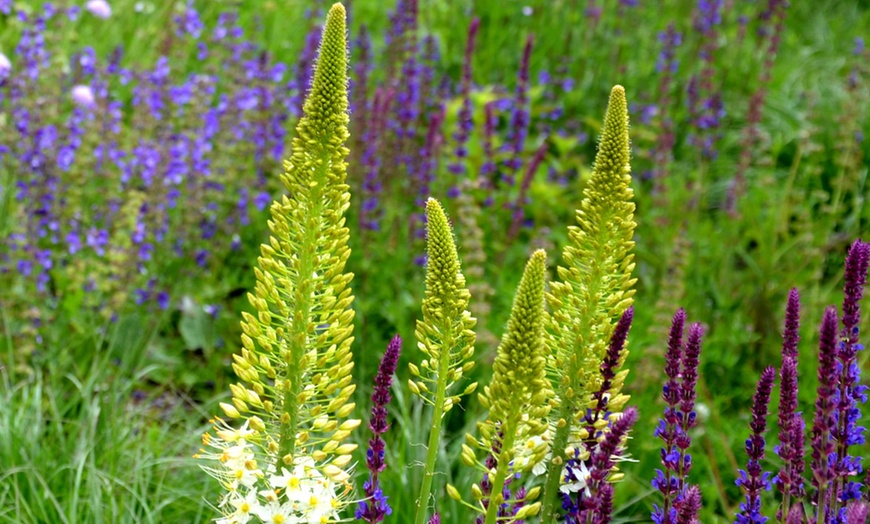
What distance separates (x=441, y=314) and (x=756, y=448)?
76 cm

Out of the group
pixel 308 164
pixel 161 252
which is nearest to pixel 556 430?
pixel 308 164

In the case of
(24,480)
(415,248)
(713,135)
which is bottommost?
(24,480)

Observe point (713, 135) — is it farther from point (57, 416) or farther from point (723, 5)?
point (57, 416)

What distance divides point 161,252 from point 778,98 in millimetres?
5994

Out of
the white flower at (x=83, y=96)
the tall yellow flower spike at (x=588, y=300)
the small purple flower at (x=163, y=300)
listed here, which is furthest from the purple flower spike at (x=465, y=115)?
the tall yellow flower spike at (x=588, y=300)

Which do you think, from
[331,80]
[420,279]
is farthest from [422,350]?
[420,279]

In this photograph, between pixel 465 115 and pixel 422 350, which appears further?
pixel 465 115

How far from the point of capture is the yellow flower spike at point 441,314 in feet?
6.08

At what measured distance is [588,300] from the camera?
6.88 feet

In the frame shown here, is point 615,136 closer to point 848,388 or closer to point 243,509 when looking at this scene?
point 848,388

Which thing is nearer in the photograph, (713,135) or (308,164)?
(308,164)

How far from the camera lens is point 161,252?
223 inches

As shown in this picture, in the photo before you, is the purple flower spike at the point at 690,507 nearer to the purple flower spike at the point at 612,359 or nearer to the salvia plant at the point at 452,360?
the salvia plant at the point at 452,360

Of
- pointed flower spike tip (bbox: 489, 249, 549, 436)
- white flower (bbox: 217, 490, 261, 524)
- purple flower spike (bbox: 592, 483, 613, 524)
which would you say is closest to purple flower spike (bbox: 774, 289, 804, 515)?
purple flower spike (bbox: 592, 483, 613, 524)
